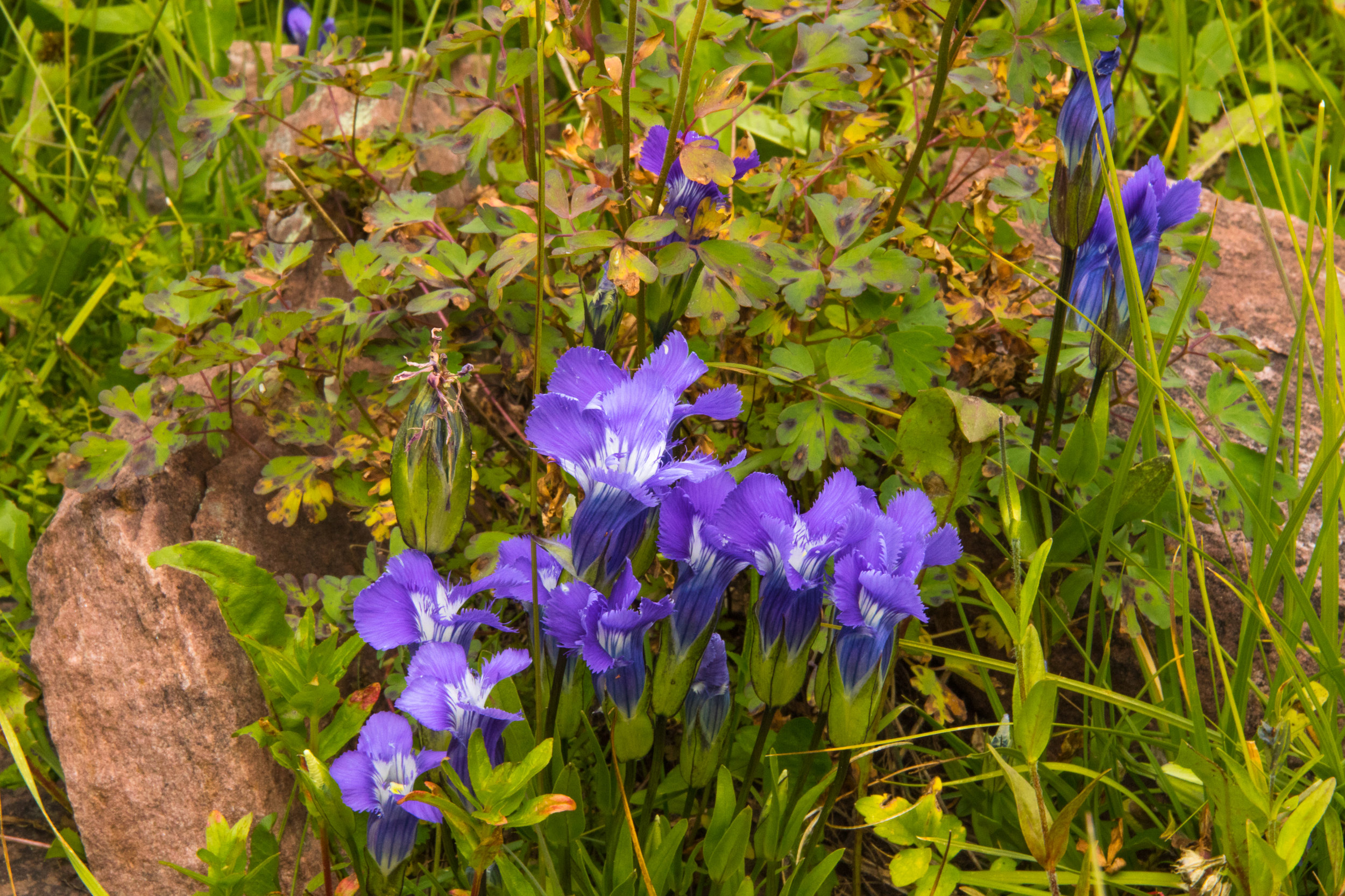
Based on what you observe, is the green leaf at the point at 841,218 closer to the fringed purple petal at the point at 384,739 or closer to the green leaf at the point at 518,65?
the green leaf at the point at 518,65

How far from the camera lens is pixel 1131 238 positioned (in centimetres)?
130

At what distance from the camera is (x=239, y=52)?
295cm

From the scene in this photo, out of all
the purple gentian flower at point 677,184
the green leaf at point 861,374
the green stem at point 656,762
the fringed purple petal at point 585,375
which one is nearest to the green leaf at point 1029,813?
the green stem at point 656,762

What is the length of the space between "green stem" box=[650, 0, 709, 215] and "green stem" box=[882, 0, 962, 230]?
344 millimetres

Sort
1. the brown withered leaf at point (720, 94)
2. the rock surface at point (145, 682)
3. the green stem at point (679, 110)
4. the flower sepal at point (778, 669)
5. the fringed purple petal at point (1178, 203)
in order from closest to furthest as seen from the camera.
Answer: the flower sepal at point (778, 669), the green stem at point (679, 110), the brown withered leaf at point (720, 94), the fringed purple petal at point (1178, 203), the rock surface at point (145, 682)

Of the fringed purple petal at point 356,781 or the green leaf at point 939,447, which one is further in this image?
the green leaf at point 939,447

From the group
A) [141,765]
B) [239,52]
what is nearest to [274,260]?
[141,765]

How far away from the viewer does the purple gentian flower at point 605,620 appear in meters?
0.95

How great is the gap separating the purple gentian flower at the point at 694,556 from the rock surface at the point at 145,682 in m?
0.80

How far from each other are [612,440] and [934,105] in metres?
0.75

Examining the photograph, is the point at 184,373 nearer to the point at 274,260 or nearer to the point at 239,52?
the point at 274,260

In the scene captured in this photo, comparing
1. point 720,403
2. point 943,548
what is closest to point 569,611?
point 720,403

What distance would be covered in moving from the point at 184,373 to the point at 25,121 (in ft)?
4.59

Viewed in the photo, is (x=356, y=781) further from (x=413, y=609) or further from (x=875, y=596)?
(x=875, y=596)
